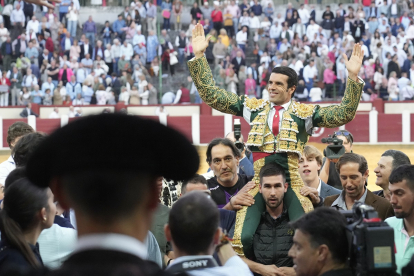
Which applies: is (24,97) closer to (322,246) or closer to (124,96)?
(124,96)

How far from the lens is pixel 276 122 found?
4312 millimetres

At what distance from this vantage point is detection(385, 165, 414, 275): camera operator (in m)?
3.43

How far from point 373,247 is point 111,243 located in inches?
43.2

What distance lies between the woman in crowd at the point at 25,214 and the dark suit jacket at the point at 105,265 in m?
1.30

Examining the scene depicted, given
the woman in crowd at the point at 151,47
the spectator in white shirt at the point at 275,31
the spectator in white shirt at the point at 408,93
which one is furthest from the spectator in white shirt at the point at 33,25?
the spectator in white shirt at the point at 408,93

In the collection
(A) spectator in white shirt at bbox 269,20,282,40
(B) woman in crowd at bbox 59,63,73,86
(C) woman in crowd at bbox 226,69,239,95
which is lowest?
(C) woman in crowd at bbox 226,69,239,95

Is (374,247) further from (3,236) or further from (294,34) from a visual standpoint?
(294,34)

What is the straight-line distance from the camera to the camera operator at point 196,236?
2162mm

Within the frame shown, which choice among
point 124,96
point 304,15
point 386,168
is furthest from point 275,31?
point 386,168

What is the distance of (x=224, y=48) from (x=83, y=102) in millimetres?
4588

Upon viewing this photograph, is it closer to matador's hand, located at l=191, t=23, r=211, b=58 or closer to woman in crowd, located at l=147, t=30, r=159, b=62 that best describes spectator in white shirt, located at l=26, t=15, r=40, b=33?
woman in crowd, located at l=147, t=30, r=159, b=62

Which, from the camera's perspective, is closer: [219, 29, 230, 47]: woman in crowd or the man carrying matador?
the man carrying matador

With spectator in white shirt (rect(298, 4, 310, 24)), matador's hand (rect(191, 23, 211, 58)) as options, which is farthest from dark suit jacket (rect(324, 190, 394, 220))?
spectator in white shirt (rect(298, 4, 310, 24))

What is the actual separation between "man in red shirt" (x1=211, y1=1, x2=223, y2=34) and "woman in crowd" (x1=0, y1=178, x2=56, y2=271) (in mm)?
20208
